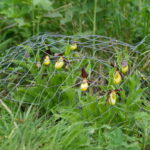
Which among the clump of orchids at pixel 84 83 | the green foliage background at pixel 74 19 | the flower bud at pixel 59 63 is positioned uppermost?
the green foliage background at pixel 74 19

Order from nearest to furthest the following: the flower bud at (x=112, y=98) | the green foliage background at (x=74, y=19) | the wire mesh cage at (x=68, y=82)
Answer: the flower bud at (x=112, y=98), the wire mesh cage at (x=68, y=82), the green foliage background at (x=74, y=19)

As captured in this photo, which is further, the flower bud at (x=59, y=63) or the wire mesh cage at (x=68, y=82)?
the flower bud at (x=59, y=63)

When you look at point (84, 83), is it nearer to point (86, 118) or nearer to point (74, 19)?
point (86, 118)

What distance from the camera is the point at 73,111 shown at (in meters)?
1.88

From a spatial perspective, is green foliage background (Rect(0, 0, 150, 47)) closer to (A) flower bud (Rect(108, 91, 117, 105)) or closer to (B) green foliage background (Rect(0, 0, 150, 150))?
(B) green foliage background (Rect(0, 0, 150, 150))

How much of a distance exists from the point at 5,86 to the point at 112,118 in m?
0.75

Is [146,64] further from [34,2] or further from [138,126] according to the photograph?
[34,2]

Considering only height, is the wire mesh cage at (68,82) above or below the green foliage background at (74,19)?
below

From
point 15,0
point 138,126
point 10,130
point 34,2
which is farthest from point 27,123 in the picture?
point 15,0

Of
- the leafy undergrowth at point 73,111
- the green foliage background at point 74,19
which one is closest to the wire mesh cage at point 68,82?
the leafy undergrowth at point 73,111

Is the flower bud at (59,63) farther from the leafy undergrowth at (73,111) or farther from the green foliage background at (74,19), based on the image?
the green foliage background at (74,19)

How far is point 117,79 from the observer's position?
1844 mm

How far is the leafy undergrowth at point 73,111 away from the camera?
1.64 meters

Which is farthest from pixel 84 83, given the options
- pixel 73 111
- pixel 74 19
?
pixel 74 19
